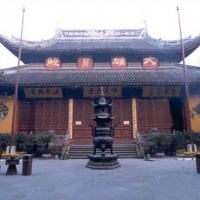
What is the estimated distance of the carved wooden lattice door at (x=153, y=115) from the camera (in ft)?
43.1

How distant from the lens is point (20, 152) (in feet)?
36.2

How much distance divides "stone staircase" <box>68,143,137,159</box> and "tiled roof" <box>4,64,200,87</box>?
398cm

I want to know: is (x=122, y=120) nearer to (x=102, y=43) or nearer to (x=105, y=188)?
(x=102, y=43)

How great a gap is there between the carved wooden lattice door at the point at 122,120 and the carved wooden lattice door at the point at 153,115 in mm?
703

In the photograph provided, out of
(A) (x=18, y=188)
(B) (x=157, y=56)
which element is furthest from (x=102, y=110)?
(B) (x=157, y=56)

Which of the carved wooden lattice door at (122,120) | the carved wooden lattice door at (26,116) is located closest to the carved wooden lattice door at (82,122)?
the carved wooden lattice door at (122,120)

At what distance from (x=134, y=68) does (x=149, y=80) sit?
3124 mm

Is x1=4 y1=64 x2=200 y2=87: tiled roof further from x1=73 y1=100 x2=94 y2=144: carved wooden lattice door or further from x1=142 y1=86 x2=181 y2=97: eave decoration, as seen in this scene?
x1=73 y1=100 x2=94 y2=144: carved wooden lattice door

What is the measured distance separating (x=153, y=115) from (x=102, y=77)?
14.8 ft

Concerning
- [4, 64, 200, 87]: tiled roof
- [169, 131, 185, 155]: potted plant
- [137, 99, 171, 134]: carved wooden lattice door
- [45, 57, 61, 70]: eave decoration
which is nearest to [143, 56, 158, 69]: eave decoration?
[4, 64, 200, 87]: tiled roof

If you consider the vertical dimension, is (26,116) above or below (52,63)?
below

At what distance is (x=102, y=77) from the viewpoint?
44.9ft

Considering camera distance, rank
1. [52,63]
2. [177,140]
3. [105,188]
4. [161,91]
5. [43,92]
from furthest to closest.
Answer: [52,63], [43,92], [161,91], [177,140], [105,188]

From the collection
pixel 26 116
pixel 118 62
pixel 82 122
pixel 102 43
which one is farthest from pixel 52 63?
pixel 82 122
